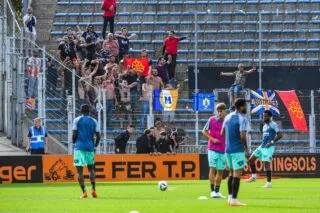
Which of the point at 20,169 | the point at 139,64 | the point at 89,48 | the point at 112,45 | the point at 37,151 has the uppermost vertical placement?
the point at 112,45

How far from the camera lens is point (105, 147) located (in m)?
37.2

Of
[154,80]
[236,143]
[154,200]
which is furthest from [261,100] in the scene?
[236,143]

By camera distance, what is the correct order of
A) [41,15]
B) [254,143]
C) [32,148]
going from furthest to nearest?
[41,15] → [254,143] → [32,148]

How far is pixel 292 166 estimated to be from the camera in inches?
1545

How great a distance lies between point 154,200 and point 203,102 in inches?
512

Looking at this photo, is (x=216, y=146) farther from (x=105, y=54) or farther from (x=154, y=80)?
(x=105, y=54)

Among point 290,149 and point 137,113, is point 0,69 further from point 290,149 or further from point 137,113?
point 290,149

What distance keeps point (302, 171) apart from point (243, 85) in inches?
141

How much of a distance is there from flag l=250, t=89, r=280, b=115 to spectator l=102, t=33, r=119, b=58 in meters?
6.10

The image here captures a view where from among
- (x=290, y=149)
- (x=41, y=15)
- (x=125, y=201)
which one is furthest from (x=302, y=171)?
(x=125, y=201)

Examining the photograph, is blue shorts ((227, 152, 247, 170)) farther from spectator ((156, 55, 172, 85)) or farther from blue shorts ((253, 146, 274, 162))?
spectator ((156, 55, 172, 85))

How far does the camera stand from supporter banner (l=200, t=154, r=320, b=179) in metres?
38.9

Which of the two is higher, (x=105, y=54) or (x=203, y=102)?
(x=105, y=54)

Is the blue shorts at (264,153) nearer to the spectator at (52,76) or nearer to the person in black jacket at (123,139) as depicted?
the person in black jacket at (123,139)
